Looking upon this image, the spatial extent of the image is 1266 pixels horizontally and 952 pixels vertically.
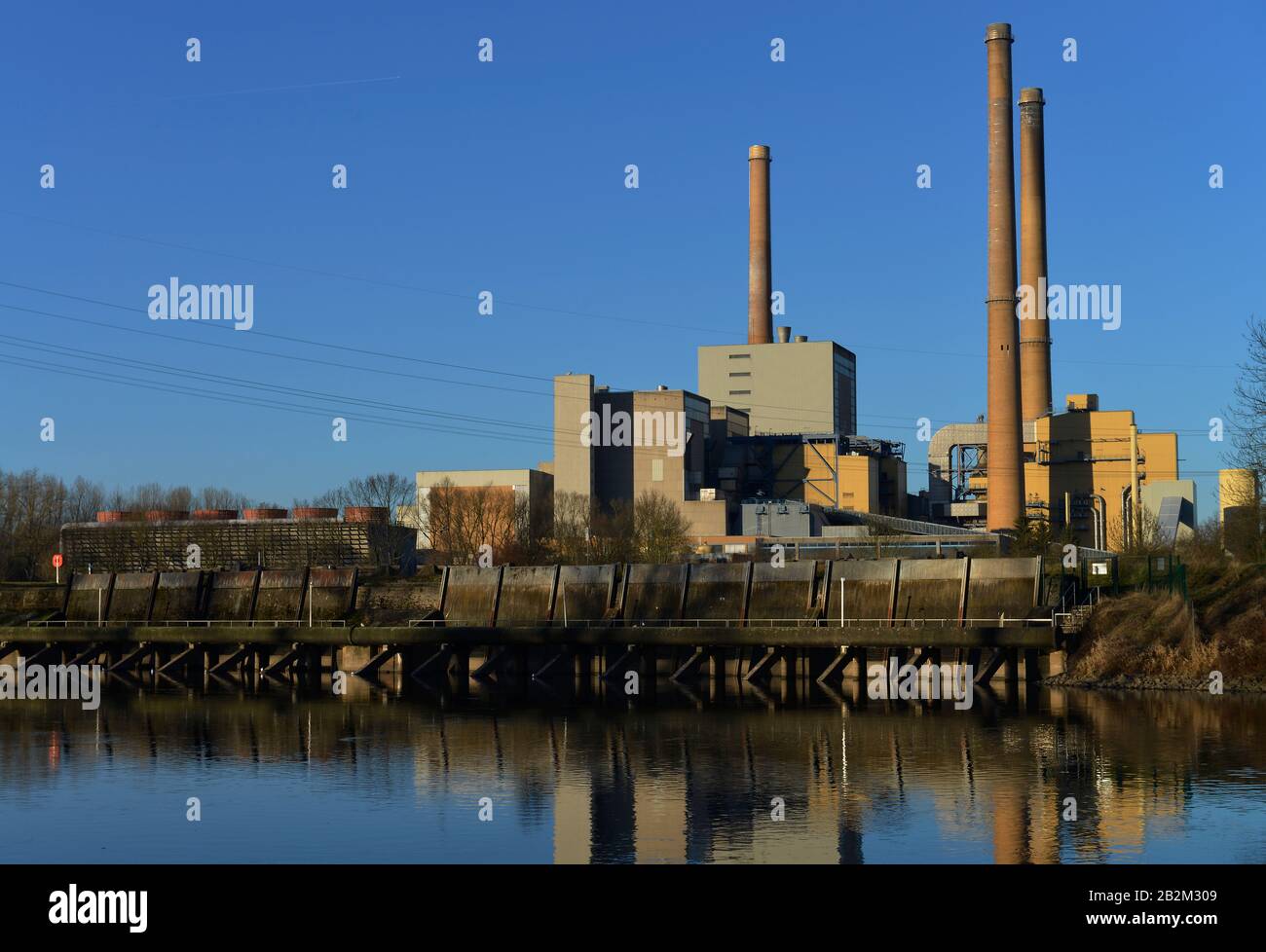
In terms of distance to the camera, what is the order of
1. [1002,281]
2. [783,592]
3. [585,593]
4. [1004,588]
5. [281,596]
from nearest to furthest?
[1004,588] < [783,592] < [585,593] < [281,596] < [1002,281]

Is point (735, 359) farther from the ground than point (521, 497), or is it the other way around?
point (735, 359)

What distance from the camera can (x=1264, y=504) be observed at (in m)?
54.0

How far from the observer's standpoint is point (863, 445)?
133375mm

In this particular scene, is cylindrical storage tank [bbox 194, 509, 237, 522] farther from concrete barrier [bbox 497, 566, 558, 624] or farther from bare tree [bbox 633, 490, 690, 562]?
concrete barrier [bbox 497, 566, 558, 624]

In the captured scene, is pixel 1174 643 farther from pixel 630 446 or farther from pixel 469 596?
pixel 630 446

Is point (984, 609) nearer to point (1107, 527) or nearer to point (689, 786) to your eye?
point (689, 786)

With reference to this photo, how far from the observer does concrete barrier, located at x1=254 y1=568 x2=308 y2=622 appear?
6456 centimetres

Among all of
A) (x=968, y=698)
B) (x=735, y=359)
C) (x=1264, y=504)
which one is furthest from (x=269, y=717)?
(x=735, y=359)

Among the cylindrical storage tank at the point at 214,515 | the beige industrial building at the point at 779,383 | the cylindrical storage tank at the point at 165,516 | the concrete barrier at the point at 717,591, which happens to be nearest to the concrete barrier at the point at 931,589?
the concrete barrier at the point at 717,591

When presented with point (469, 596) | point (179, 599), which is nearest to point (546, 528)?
point (179, 599)

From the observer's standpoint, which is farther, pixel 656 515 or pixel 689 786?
pixel 656 515

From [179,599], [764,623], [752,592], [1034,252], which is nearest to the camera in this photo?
[764,623]

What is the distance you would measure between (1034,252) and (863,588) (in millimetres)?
60064
